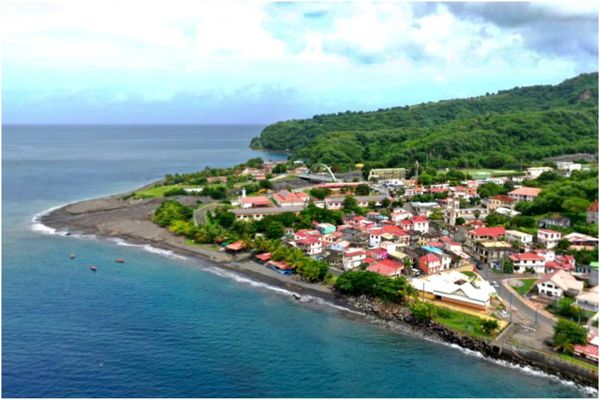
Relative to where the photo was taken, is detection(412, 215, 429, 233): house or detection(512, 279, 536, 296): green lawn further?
detection(412, 215, 429, 233): house

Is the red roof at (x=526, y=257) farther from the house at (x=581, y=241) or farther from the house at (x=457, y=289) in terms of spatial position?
the house at (x=457, y=289)

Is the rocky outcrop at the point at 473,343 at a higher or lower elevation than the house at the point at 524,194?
lower

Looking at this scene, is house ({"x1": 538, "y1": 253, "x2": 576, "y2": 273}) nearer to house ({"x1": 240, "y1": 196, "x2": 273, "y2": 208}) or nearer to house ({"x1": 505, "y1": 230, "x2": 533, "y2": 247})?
house ({"x1": 505, "y1": 230, "x2": 533, "y2": 247})

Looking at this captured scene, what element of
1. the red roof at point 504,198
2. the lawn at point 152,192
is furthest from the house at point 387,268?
the lawn at point 152,192

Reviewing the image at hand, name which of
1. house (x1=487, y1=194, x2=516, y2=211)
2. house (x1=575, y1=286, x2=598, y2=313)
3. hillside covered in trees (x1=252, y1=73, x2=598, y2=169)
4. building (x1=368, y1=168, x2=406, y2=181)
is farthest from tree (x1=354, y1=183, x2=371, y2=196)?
house (x1=575, y1=286, x2=598, y2=313)

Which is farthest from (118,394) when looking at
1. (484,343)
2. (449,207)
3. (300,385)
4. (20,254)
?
(449,207)
